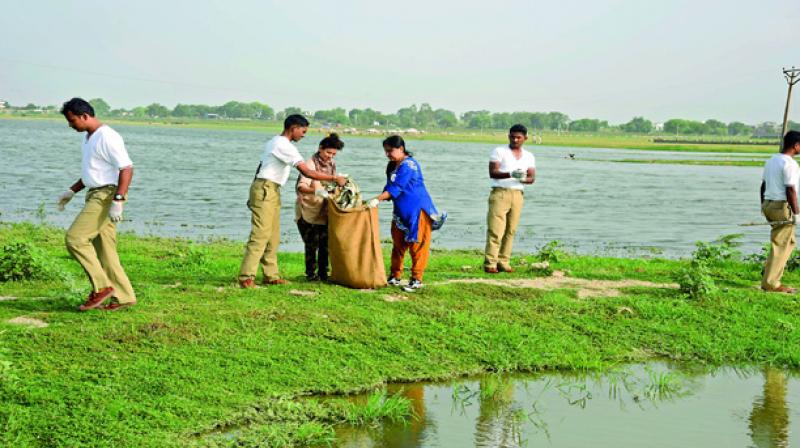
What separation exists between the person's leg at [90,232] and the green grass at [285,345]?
0.39 meters

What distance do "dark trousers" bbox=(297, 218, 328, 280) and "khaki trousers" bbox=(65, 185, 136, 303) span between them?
2332mm

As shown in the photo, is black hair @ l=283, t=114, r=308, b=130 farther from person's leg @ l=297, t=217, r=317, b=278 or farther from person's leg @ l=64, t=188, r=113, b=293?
person's leg @ l=64, t=188, r=113, b=293

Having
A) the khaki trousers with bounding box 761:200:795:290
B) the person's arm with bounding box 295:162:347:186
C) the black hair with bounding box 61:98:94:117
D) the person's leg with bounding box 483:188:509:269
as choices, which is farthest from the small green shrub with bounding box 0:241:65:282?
the khaki trousers with bounding box 761:200:795:290

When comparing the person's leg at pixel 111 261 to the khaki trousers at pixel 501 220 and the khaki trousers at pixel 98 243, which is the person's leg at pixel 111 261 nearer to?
the khaki trousers at pixel 98 243

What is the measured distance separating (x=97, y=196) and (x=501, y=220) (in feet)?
17.5

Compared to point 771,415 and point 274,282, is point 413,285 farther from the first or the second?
point 771,415

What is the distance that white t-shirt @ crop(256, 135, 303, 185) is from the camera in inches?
331

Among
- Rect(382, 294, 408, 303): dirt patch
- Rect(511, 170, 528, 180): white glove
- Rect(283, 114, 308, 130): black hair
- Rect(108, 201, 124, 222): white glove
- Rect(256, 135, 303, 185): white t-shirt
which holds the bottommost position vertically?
Rect(382, 294, 408, 303): dirt patch

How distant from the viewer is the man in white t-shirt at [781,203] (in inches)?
378

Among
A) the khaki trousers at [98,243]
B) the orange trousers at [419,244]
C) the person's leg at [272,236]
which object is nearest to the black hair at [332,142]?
the person's leg at [272,236]

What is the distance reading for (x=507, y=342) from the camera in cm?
758

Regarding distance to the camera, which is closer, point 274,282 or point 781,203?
point 274,282

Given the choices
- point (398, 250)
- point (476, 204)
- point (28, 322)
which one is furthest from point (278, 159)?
point (476, 204)

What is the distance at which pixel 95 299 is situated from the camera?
7.31 m
